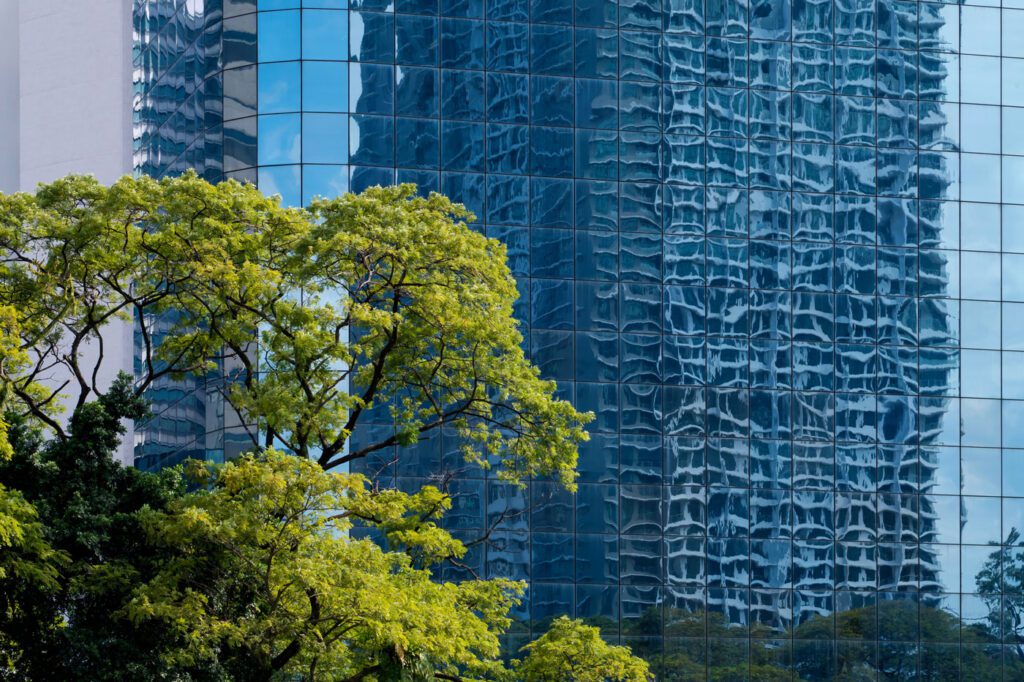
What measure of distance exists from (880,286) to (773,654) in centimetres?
1342

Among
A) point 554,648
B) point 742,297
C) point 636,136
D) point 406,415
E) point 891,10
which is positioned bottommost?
point 554,648

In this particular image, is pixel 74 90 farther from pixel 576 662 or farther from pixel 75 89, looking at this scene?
pixel 576 662

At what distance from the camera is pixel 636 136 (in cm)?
5981

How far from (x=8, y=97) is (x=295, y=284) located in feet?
134

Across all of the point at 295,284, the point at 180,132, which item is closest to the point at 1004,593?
the point at 180,132

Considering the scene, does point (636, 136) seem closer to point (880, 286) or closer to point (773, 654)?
point (880, 286)

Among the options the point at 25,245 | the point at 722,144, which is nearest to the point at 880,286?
the point at 722,144

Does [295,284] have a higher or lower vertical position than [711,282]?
lower

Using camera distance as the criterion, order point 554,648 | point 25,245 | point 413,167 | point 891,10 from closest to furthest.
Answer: point 25,245
point 554,648
point 413,167
point 891,10

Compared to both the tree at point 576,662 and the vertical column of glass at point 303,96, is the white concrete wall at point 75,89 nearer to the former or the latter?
the vertical column of glass at point 303,96

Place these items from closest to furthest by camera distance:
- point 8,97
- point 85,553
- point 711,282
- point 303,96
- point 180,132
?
point 85,553 < point 303,96 < point 711,282 < point 180,132 < point 8,97

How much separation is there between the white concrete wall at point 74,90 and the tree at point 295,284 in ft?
102

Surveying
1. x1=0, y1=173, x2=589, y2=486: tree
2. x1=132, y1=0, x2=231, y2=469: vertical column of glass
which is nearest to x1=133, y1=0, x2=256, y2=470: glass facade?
x1=132, y1=0, x2=231, y2=469: vertical column of glass

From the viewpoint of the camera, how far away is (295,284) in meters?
33.1
